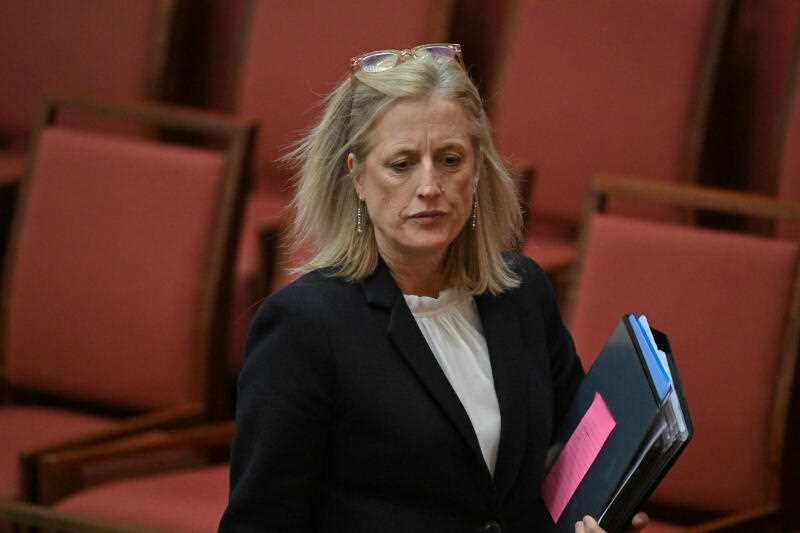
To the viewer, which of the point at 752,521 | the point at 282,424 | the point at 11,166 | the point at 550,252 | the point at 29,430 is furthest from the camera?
the point at 11,166

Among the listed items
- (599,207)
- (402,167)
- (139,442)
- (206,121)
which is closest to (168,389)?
(139,442)

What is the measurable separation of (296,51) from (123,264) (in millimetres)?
381

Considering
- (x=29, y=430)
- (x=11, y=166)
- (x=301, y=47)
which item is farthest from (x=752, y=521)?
(x=11, y=166)

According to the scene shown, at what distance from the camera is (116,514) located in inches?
33.6

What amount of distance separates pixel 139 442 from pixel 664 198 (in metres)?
0.42

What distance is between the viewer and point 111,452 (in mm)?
885

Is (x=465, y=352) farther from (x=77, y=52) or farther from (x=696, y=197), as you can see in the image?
(x=77, y=52)

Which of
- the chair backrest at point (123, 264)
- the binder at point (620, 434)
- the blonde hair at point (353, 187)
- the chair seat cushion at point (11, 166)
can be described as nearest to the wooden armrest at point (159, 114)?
the chair backrest at point (123, 264)

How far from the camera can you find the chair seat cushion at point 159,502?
843mm

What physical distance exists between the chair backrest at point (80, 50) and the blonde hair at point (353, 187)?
73 centimetres


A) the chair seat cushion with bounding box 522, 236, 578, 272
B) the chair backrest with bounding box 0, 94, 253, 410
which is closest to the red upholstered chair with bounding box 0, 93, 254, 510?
the chair backrest with bounding box 0, 94, 253, 410

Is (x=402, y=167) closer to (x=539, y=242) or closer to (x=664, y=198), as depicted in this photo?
(x=664, y=198)

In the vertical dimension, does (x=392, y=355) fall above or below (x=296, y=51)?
below

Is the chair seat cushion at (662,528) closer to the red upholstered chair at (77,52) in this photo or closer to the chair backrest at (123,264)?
the chair backrest at (123,264)
